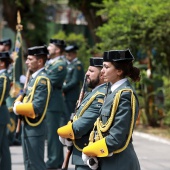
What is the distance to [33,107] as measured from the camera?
9.74 meters

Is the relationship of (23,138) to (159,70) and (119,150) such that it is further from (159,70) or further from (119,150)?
(159,70)

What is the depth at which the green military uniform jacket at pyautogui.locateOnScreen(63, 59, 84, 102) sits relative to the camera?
49.1 feet

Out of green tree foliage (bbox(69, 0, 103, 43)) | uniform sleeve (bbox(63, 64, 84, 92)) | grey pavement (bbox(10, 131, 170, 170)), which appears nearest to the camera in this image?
grey pavement (bbox(10, 131, 170, 170))

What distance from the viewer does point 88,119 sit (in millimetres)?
7723

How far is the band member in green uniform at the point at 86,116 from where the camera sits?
773 centimetres

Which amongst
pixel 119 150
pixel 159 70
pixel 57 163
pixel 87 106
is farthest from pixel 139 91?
pixel 119 150

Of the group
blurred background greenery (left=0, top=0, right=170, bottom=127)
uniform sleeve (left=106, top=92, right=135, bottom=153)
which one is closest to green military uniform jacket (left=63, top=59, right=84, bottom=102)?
blurred background greenery (left=0, top=0, right=170, bottom=127)

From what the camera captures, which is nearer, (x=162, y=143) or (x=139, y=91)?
(x=162, y=143)

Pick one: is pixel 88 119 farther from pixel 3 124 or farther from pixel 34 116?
pixel 3 124

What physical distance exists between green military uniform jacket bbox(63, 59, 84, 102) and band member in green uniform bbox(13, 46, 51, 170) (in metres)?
4.89

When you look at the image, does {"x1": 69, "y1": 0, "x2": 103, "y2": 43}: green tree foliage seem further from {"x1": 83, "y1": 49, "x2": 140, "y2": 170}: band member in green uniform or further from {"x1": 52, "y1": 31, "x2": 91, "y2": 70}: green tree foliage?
{"x1": 83, "y1": 49, "x2": 140, "y2": 170}: band member in green uniform

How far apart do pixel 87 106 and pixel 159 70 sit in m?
11.4

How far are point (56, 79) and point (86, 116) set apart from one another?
15.7 feet

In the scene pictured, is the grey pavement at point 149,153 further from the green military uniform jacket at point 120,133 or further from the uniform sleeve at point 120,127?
the uniform sleeve at point 120,127
